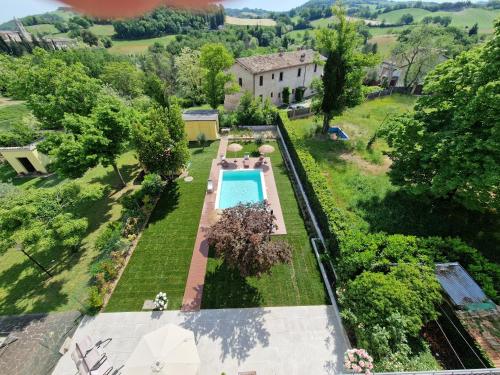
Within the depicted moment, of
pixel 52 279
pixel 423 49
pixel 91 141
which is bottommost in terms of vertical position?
pixel 52 279

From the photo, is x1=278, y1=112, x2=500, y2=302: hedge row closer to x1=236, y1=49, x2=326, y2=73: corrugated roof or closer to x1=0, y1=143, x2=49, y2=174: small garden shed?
x1=236, y1=49, x2=326, y2=73: corrugated roof

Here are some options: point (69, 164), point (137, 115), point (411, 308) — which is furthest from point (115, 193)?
point (411, 308)

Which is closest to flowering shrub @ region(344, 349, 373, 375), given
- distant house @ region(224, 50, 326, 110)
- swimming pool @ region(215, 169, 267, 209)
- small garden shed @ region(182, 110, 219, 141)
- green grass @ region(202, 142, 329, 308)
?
green grass @ region(202, 142, 329, 308)

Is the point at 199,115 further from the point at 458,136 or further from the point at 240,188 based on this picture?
the point at 458,136

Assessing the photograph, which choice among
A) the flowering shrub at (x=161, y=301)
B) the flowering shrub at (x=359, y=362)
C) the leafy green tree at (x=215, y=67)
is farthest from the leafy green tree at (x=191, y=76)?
the flowering shrub at (x=359, y=362)

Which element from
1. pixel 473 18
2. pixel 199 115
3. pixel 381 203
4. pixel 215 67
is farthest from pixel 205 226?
pixel 473 18

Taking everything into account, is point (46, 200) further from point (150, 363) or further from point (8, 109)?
point (8, 109)
